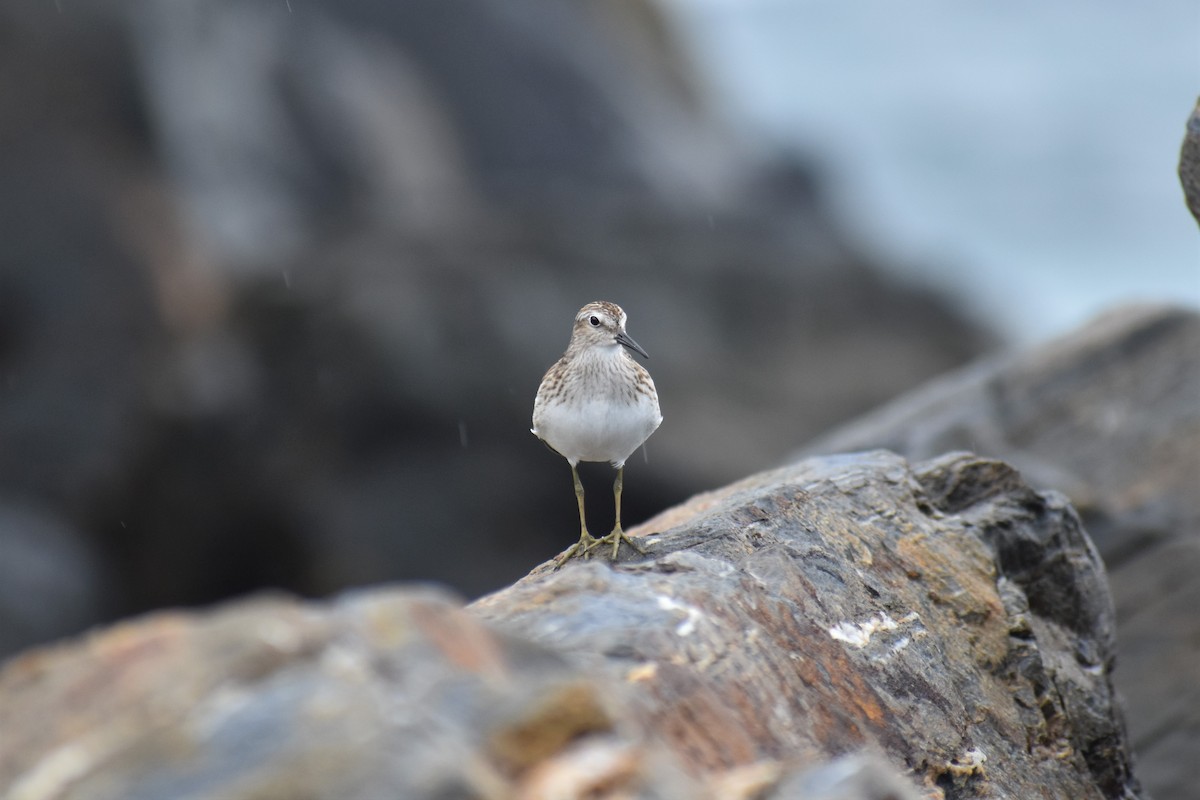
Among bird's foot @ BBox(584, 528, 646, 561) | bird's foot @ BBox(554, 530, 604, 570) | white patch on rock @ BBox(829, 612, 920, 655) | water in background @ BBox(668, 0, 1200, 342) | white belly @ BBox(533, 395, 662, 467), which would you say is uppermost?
water in background @ BBox(668, 0, 1200, 342)

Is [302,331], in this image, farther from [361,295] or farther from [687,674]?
[687,674]

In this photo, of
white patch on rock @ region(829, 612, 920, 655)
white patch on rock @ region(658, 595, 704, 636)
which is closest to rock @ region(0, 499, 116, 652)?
white patch on rock @ region(829, 612, 920, 655)

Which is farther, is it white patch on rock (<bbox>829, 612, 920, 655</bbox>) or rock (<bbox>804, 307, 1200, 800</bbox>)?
rock (<bbox>804, 307, 1200, 800</bbox>)

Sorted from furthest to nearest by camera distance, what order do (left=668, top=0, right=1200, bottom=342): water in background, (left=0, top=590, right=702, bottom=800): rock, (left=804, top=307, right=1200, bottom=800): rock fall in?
1. (left=668, top=0, right=1200, bottom=342): water in background
2. (left=804, top=307, right=1200, bottom=800): rock
3. (left=0, top=590, right=702, bottom=800): rock

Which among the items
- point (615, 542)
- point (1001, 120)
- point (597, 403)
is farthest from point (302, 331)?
point (1001, 120)

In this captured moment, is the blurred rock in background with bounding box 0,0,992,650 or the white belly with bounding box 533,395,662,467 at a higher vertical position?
the blurred rock in background with bounding box 0,0,992,650

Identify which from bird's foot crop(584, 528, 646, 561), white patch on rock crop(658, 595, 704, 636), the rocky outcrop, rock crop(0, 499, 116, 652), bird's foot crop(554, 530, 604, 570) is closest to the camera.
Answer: the rocky outcrop

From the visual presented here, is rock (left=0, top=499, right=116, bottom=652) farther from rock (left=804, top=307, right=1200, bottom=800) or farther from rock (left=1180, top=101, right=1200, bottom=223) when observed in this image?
rock (left=1180, top=101, right=1200, bottom=223)

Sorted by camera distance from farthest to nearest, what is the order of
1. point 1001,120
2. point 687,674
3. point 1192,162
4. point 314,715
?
1. point 1001,120
2. point 1192,162
3. point 687,674
4. point 314,715
